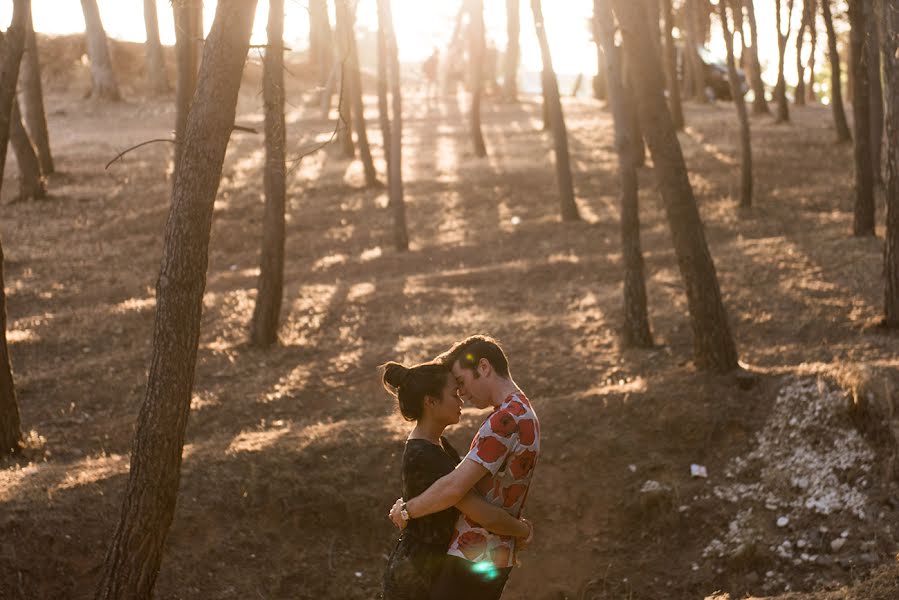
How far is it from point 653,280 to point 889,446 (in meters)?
8.01

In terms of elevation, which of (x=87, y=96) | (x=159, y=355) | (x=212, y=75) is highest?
(x=87, y=96)

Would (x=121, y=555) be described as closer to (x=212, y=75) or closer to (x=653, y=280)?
(x=212, y=75)

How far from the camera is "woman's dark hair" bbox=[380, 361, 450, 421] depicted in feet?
16.0

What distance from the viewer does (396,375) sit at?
495cm

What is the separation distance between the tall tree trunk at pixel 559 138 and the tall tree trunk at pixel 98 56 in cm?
1917

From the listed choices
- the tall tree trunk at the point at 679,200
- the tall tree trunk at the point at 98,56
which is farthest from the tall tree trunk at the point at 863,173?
the tall tree trunk at the point at 98,56

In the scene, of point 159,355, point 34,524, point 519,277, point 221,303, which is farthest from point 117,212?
point 159,355

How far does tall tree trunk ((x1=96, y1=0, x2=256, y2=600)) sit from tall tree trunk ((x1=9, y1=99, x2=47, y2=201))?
663 inches

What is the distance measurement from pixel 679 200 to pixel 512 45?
30043mm

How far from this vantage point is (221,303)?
1734 centimetres

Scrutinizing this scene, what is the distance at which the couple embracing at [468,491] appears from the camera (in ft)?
15.4

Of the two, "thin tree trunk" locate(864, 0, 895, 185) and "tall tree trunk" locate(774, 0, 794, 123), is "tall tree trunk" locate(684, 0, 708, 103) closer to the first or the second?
"tall tree trunk" locate(774, 0, 794, 123)

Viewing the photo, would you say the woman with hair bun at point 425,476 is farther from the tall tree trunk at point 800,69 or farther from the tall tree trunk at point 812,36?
the tall tree trunk at point 800,69

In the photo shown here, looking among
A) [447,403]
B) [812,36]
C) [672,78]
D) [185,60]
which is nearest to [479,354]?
[447,403]
